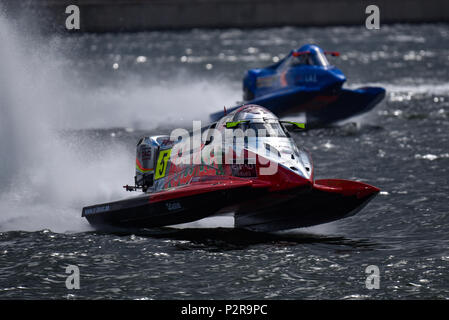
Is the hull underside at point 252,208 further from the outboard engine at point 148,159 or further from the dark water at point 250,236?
the outboard engine at point 148,159

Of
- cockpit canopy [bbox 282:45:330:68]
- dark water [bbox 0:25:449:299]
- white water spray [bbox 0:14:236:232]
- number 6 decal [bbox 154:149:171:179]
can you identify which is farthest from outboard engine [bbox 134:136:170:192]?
cockpit canopy [bbox 282:45:330:68]

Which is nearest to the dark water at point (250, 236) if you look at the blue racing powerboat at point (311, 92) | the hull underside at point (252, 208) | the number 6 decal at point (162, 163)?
the hull underside at point (252, 208)

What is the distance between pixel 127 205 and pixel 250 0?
290 ft

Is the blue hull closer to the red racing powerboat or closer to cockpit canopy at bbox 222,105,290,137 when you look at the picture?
the red racing powerboat

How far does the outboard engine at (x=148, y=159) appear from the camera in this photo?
14.3 meters

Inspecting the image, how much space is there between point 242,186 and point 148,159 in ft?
10.1

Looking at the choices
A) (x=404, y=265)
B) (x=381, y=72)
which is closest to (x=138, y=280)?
(x=404, y=265)

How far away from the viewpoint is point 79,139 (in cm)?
2442

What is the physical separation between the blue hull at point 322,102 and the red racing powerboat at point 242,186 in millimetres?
11396

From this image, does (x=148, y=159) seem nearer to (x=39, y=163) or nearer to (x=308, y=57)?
(x=39, y=163)

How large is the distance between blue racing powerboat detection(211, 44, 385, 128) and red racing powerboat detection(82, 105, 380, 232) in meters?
11.4

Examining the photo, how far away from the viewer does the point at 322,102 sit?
25266mm

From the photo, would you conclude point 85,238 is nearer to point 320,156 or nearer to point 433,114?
point 320,156

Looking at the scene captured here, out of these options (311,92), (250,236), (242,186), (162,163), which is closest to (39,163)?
(162,163)
